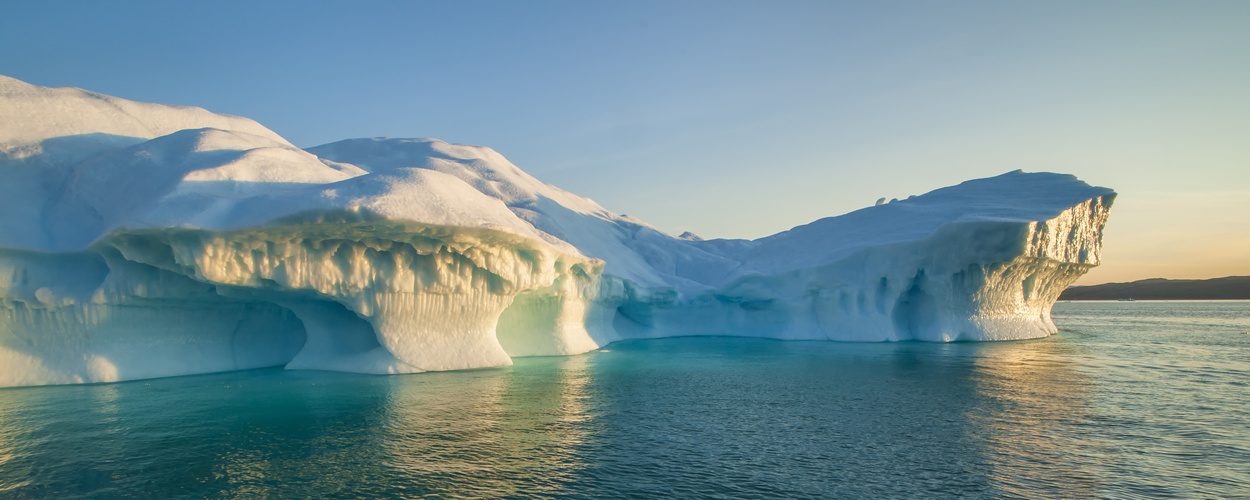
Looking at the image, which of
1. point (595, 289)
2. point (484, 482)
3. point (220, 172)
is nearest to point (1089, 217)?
point (595, 289)

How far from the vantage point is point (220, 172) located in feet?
45.2

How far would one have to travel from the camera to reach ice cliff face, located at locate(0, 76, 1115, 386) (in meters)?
12.7

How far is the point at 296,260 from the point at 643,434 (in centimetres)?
864

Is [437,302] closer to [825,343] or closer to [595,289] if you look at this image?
[595,289]

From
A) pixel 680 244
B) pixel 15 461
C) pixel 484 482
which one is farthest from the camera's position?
pixel 680 244

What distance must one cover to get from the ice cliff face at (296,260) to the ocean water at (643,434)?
1.23 m

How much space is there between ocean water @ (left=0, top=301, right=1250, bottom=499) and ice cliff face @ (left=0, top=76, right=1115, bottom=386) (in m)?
1.23

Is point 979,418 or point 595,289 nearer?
point 979,418

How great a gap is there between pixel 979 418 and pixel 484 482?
24.7ft

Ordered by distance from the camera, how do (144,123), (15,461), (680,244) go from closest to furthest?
(15,461) < (144,123) < (680,244)

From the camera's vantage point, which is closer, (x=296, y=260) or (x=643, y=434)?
A: (x=643, y=434)

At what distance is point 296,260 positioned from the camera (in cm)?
1341

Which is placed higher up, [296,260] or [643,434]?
[296,260]

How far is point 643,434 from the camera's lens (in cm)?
900
